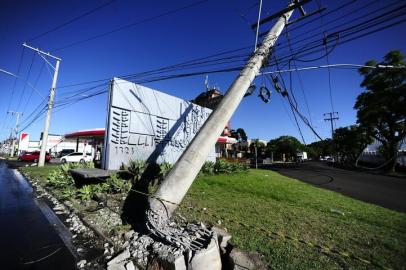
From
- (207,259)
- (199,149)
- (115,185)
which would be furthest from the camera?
(115,185)

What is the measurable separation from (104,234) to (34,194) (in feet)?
22.7

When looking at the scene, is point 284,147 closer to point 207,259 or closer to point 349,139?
point 349,139

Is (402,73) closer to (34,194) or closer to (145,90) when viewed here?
(145,90)

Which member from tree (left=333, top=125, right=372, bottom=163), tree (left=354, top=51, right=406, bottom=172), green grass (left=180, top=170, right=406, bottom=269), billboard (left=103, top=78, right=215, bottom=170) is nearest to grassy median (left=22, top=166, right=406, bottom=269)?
green grass (left=180, top=170, right=406, bottom=269)

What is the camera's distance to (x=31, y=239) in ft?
15.8

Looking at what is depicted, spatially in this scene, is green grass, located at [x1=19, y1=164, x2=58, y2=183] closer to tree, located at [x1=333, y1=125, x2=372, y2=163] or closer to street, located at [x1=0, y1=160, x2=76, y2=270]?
street, located at [x1=0, y1=160, x2=76, y2=270]

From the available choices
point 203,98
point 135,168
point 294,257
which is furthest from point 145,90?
point 203,98

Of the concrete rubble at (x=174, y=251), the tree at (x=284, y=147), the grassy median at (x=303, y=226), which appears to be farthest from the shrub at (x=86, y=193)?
the tree at (x=284, y=147)

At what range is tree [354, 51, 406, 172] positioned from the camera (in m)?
22.5

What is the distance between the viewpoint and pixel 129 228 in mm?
5367

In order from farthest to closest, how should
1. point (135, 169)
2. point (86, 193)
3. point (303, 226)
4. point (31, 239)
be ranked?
1. point (135, 169)
2. point (86, 193)
3. point (303, 226)
4. point (31, 239)

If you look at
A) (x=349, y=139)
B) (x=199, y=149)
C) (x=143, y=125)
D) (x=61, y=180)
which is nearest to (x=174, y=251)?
(x=199, y=149)

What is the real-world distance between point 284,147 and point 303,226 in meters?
65.2

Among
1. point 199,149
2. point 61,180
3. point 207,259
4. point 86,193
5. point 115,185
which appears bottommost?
point 207,259
